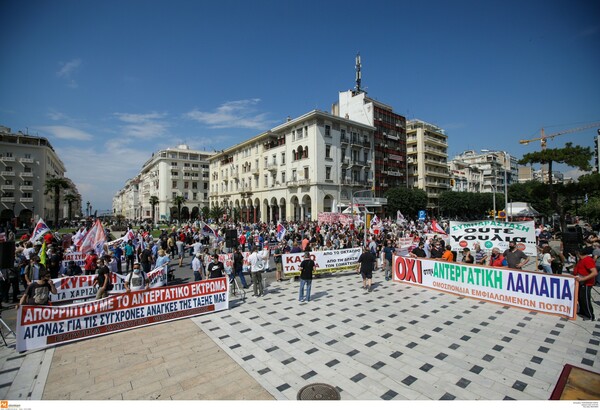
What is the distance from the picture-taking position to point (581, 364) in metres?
5.89

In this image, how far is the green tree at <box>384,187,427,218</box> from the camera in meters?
52.9

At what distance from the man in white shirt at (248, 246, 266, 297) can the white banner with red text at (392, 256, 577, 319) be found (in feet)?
21.4

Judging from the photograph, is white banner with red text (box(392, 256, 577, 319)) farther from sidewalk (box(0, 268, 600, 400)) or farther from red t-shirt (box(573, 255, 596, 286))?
sidewalk (box(0, 268, 600, 400))

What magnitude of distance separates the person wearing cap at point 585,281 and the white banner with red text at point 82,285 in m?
14.2

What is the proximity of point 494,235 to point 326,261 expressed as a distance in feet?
26.0

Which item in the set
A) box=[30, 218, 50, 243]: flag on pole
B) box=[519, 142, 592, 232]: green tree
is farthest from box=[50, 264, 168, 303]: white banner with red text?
box=[519, 142, 592, 232]: green tree

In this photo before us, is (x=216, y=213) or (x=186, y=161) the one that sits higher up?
(x=186, y=161)

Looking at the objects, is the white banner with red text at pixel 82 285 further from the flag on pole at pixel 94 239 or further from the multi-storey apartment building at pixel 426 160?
the multi-storey apartment building at pixel 426 160

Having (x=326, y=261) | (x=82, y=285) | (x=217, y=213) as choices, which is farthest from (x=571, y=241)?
(x=217, y=213)

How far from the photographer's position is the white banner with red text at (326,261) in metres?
14.0

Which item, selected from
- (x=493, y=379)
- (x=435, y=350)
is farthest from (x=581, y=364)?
(x=435, y=350)

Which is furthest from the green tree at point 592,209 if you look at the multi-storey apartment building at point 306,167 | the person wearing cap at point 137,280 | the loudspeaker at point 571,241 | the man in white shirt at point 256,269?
the person wearing cap at point 137,280
